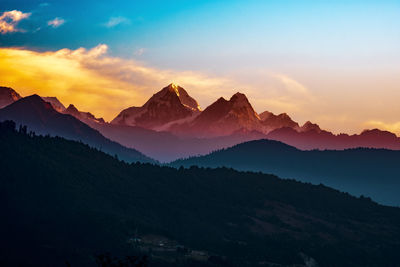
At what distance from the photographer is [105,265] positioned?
16025 cm

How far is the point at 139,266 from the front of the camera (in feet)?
543

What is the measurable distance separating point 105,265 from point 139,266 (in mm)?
8732
